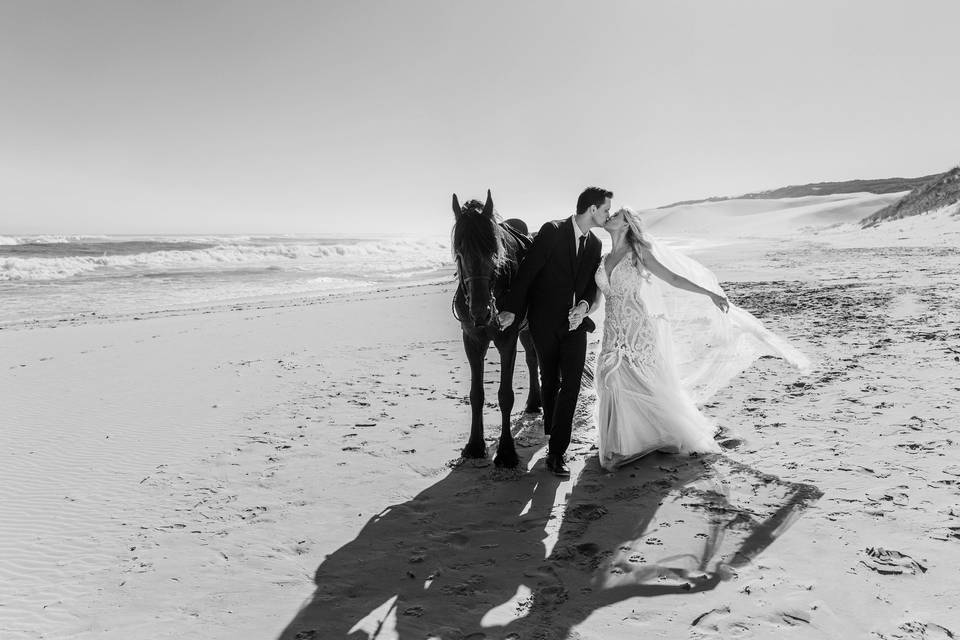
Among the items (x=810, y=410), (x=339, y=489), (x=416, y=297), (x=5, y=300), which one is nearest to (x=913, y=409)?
(x=810, y=410)

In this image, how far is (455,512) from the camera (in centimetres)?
374

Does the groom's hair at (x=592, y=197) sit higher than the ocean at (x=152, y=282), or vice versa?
the groom's hair at (x=592, y=197)

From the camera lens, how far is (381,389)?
22.3 ft

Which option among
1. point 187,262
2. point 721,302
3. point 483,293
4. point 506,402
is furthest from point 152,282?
point 721,302

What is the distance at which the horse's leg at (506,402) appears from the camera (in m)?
4.38

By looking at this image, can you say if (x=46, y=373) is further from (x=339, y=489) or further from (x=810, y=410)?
(x=810, y=410)

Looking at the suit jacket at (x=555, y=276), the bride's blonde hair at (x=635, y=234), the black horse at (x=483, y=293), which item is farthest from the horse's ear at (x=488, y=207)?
the bride's blonde hair at (x=635, y=234)

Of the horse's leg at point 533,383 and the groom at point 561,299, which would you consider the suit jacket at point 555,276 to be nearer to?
the groom at point 561,299

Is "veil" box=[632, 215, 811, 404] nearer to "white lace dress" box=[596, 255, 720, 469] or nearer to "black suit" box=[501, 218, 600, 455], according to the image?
"white lace dress" box=[596, 255, 720, 469]

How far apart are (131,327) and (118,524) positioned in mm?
9321

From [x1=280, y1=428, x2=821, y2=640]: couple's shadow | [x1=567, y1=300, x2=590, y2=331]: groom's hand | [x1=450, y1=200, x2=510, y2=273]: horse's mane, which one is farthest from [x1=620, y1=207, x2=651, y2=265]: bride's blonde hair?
[x1=280, y1=428, x2=821, y2=640]: couple's shadow

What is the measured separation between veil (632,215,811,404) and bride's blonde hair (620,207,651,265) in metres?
0.31

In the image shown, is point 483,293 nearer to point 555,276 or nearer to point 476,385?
point 555,276

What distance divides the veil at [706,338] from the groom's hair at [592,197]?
818 millimetres
